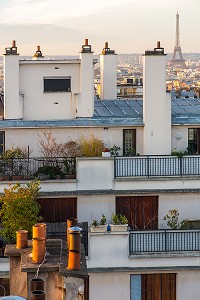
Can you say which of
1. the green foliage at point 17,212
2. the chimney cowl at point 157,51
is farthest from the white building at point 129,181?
the green foliage at point 17,212

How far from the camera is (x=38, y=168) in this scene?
28016mm

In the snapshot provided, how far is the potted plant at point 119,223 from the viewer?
26.3 meters

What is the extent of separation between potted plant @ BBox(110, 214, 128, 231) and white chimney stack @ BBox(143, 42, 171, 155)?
394 cm

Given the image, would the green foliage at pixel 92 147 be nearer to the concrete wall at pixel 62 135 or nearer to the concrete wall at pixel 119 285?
the concrete wall at pixel 62 135

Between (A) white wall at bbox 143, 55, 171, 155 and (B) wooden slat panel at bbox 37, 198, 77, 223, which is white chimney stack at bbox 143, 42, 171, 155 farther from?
(B) wooden slat panel at bbox 37, 198, 77, 223

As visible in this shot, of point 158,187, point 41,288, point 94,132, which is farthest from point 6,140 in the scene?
point 41,288

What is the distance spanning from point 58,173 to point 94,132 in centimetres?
301

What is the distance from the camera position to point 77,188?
27.3 metres

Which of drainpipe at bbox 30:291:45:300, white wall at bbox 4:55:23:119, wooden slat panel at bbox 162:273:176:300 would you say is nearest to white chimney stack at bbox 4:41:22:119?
white wall at bbox 4:55:23:119

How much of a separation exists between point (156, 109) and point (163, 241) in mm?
4850

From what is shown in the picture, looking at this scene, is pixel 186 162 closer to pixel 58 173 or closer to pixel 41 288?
pixel 58 173

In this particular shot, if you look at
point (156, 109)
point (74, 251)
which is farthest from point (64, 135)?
point (74, 251)

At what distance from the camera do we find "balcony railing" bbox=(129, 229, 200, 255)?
26516 millimetres

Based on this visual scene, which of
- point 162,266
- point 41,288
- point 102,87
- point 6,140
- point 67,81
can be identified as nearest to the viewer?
point 41,288
